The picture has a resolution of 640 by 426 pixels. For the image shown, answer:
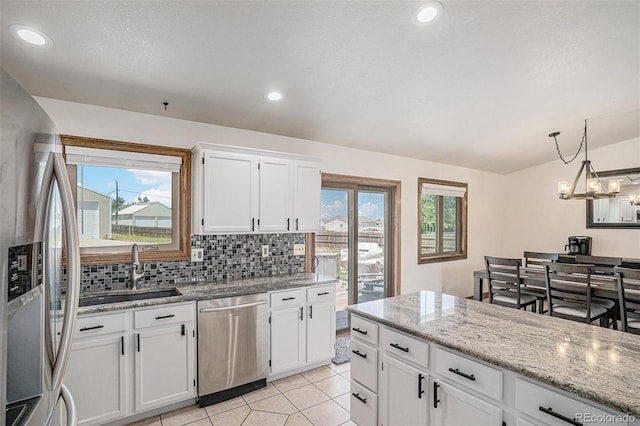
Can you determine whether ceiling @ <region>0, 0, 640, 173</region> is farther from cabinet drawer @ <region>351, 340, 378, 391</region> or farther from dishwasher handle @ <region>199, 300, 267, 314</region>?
cabinet drawer @ <region>351, 340, 378, 391</region>

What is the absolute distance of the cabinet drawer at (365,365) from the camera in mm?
2090

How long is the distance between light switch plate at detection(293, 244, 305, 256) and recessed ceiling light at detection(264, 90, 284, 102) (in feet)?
5.29

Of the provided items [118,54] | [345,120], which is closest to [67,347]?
[118,54]

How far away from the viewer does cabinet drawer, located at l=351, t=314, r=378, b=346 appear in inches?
82.8

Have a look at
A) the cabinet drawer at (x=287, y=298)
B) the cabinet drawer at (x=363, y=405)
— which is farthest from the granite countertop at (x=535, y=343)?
the cabinet drawer at (x=287, y=298)

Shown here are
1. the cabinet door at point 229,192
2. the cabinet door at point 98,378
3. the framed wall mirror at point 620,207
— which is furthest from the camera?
the framed wall mirror at point 620,207

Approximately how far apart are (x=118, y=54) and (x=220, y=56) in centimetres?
64

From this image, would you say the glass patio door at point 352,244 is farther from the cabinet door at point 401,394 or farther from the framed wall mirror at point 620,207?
the framed wall mirror at point 620,207

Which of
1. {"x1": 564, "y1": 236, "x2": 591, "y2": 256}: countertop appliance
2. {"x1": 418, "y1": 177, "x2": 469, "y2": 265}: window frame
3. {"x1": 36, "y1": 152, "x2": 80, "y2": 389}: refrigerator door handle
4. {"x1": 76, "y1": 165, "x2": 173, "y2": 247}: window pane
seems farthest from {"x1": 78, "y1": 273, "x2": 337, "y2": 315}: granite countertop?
{"x1": 564, "y1": 236, "x2": 591, "y2": 256}: countertop appliance

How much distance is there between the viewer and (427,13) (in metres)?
2.06

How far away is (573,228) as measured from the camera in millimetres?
5516

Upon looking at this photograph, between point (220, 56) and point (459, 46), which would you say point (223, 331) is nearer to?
point (220, 56)

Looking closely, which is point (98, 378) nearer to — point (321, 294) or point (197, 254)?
point (197, 254)

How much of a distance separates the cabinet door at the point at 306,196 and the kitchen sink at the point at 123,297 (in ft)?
4.42
